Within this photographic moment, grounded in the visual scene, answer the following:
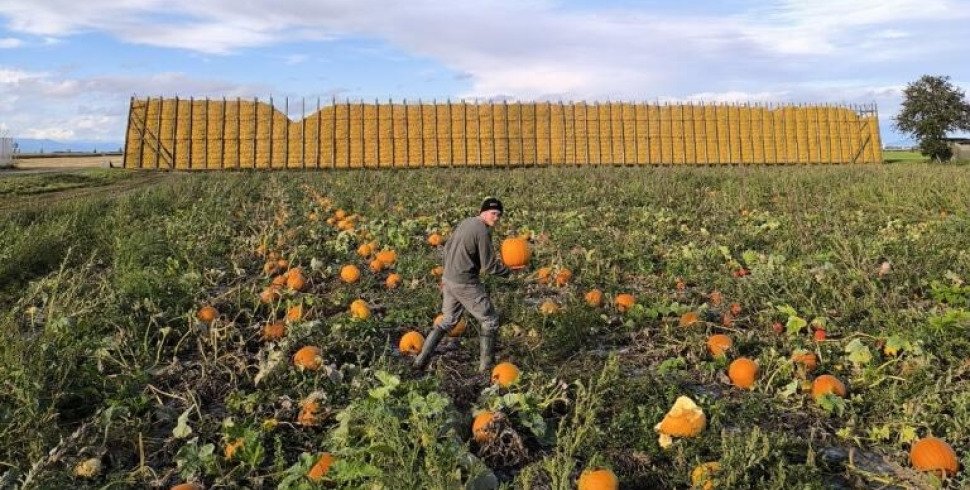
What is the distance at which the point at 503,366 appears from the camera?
4.94 meters

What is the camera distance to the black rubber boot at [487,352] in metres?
5.46

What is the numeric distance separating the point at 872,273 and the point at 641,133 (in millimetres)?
29156

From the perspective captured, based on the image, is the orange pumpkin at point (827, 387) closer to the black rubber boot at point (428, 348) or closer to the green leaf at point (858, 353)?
the green leaf at point (858, 353)

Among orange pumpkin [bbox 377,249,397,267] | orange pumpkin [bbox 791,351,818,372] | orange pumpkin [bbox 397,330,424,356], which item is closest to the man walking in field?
orange pumpkin [bbox 397,330,424,356]

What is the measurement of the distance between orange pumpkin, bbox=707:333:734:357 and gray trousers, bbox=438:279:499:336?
5.37 ft

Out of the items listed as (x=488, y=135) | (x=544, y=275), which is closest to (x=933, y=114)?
(x=488, y=135)

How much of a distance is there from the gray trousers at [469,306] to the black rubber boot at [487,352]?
0.09 ft

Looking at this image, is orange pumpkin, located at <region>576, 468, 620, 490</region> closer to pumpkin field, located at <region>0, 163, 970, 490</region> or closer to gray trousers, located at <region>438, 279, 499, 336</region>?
pumpkin field, located at <region>0, 163, 970, 490</region>

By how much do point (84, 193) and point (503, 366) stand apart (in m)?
19.2

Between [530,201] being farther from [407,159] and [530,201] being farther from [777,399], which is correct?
[407,159]

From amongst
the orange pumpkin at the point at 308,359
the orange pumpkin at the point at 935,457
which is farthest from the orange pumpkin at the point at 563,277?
the orange pumpkin at the point at 935,457

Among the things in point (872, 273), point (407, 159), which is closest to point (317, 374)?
point (872, 273)

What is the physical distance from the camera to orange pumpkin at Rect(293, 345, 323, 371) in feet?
16.9

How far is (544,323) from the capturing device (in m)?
6.15
